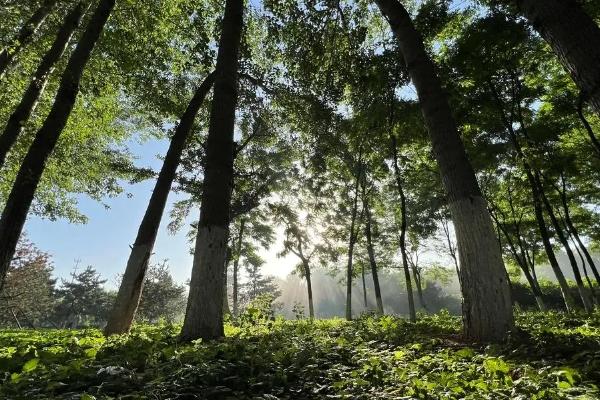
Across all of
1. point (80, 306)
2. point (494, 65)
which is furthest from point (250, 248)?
point (80, 306)

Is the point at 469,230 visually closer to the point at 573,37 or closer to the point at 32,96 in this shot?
the point at 573,37

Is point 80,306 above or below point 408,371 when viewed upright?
above

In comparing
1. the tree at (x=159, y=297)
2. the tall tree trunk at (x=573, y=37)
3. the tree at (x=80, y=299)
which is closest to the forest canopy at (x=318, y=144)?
the tall tree trunk at (x=573, y=37)

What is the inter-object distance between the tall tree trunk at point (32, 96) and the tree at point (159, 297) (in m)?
17.9

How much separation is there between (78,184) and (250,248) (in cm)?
1331

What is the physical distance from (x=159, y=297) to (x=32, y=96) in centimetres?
3615

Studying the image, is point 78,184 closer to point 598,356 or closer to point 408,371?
point 408,371

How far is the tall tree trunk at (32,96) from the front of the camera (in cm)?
834

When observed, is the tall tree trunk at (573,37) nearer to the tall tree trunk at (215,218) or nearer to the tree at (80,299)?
the tall tree trunk at (215,218)

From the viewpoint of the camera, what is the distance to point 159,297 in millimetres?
40719

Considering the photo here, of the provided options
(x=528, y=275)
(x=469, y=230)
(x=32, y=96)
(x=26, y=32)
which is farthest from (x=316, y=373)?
(x=528, y=275)

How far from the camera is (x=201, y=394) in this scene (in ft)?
10.2

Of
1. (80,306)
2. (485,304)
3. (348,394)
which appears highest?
(80,306)

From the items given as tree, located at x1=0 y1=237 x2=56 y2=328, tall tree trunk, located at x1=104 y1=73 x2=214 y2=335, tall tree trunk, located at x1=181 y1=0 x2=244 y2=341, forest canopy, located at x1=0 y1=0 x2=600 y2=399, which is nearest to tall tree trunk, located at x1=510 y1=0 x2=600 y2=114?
forest canopy, located at x1=0 y1=0 x2=600 y2=399
